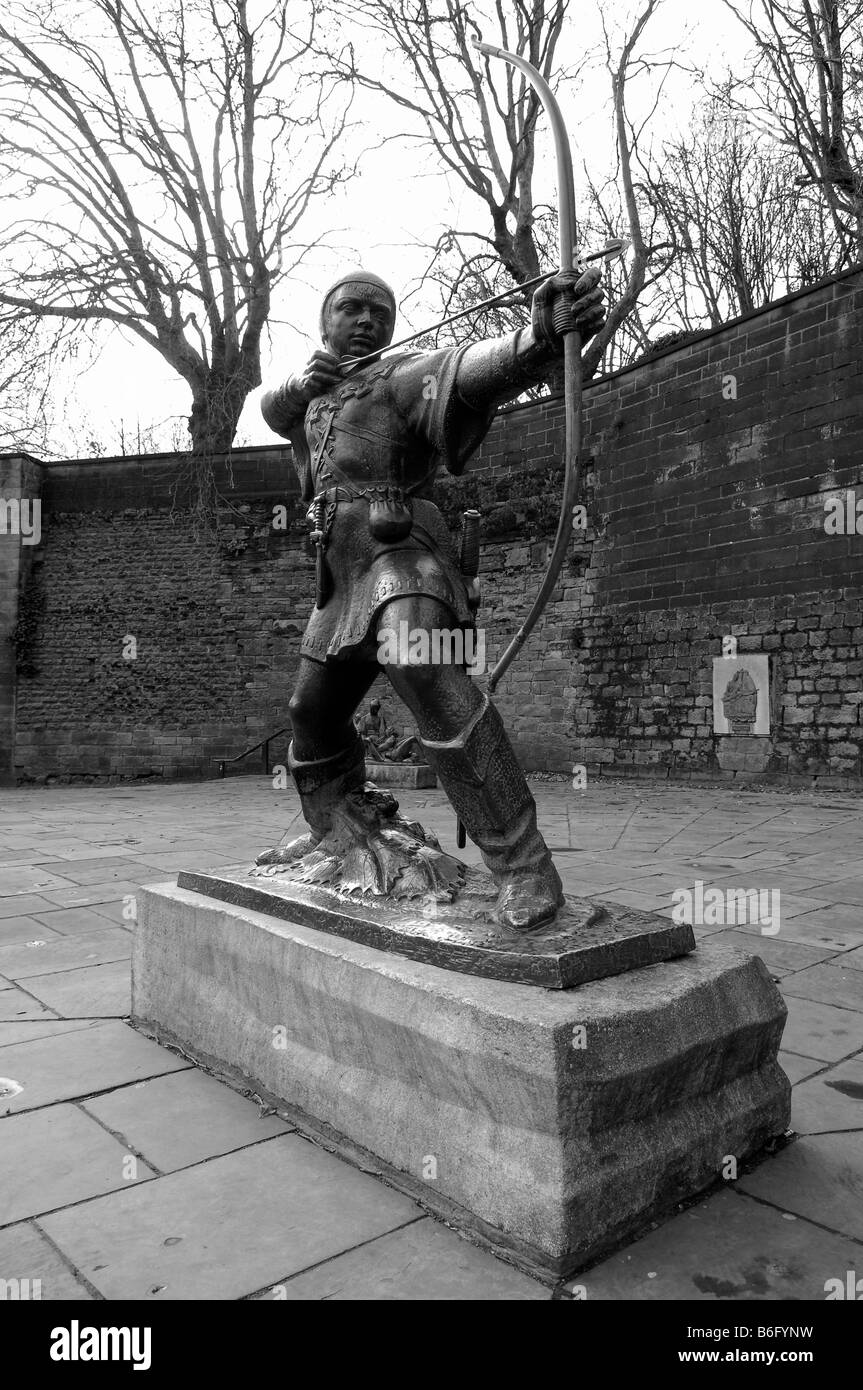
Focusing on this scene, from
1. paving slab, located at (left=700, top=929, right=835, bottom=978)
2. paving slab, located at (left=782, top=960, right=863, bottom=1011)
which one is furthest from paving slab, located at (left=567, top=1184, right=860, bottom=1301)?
paving slab, located at (left=700, top=929, right=835, bottom=978)

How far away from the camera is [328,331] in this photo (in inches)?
106

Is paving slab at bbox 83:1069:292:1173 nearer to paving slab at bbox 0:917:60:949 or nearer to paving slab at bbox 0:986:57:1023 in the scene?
paving slab at bbox 0:986:57:1023

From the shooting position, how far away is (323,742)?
8.98 ft

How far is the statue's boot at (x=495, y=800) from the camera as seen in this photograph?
216cm

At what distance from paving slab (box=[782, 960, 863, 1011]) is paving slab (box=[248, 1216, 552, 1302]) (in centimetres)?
169

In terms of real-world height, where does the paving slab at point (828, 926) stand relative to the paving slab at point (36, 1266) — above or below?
below

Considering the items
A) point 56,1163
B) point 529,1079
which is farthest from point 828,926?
point 56,1163

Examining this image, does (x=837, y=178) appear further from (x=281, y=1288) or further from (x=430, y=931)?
(x=281, y=1288)

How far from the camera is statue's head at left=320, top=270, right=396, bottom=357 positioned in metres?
2.63

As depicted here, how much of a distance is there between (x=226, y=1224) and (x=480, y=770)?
3.44ft

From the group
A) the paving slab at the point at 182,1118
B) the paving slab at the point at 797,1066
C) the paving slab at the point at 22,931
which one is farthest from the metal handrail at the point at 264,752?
the paving slab at the point at 797,1066

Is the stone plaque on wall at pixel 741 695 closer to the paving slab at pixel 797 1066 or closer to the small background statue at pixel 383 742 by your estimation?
the small background statue at pixel 383 742

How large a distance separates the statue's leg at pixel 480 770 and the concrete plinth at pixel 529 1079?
0.33 m

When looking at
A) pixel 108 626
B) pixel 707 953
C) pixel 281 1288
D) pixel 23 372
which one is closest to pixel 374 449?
pixel 707 953
